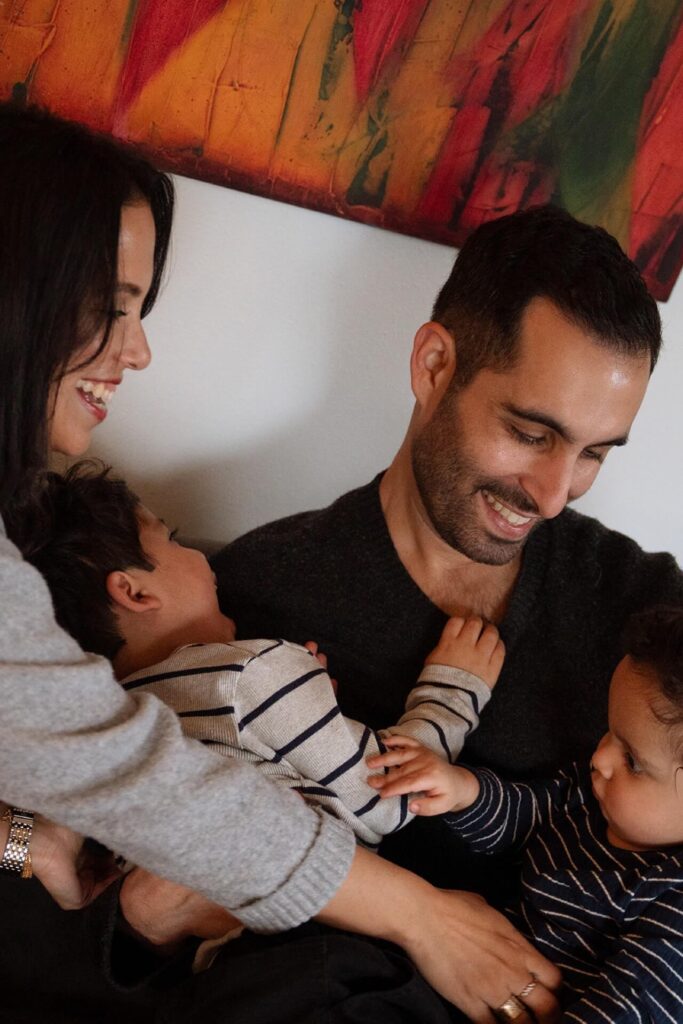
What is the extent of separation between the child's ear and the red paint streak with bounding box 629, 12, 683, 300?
113cm

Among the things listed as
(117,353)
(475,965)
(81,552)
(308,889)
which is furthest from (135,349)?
(475,965)

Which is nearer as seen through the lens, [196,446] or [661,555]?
[661,555]

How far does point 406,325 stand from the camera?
78.1 inches

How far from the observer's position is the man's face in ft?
5.06

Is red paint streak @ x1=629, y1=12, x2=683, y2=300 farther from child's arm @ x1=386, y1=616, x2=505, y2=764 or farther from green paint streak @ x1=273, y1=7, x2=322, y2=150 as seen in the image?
child's arm @ x1=386, y1=616, x2=505, y2=764

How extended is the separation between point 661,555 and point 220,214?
106 cm

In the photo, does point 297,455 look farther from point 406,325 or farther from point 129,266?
point 129,266

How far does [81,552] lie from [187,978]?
66 cm

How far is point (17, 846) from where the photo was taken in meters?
1.44

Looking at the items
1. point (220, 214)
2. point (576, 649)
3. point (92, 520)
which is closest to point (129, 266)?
point (92, 520)

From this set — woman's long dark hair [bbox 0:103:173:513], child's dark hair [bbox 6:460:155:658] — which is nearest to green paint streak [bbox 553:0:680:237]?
woman's long dark hair [bbox 0:103:173:513]

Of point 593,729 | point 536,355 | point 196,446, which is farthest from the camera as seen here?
point 196,446

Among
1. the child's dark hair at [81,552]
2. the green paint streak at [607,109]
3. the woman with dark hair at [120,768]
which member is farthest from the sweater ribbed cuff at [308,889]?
the green paint streak at [607,109]

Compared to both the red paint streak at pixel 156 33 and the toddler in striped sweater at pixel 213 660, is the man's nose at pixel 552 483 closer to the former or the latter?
the toddler in striped sweater at pixel 213 660
